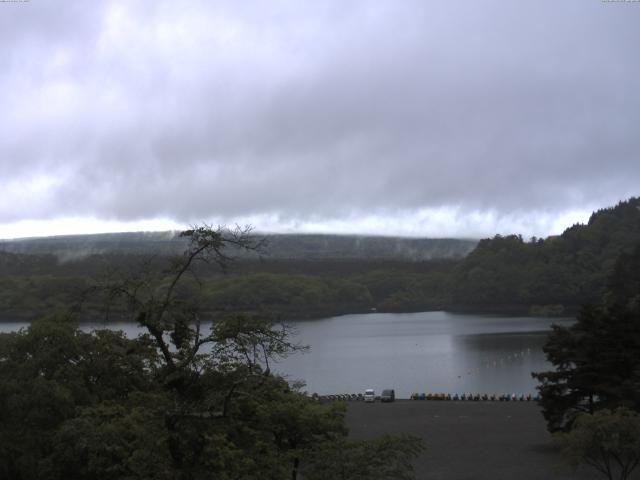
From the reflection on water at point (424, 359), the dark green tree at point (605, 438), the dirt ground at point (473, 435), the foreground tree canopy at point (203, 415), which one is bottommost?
the reflection on water at point (424, 359)

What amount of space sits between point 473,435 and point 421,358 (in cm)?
4107

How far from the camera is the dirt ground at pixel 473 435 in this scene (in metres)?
23.8

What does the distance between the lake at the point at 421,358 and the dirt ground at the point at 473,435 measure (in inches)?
226

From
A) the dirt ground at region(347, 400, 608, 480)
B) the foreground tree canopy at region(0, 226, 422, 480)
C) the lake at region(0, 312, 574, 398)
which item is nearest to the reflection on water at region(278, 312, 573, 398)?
the lake at region(0, 312, 574, 398)

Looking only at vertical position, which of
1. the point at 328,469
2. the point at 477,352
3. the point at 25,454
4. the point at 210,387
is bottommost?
the point at 477,352

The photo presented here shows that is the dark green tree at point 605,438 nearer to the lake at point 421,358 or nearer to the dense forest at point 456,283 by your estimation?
the lake at point 421,358

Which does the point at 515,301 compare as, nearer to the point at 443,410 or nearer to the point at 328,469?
the point at 443,410

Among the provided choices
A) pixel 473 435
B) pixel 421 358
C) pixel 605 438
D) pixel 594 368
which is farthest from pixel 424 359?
pixel 605 438

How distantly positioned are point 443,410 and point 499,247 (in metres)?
144

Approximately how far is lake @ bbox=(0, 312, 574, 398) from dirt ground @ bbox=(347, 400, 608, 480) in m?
5.74

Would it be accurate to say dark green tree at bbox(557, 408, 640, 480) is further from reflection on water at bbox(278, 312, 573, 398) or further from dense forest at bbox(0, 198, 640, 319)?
dense forest at bbox(0, 198, 640, 319)

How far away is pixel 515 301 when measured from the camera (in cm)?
15300

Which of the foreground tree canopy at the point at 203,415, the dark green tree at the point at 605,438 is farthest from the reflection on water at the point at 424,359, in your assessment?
the foreground tree canopy at the point at 203,415

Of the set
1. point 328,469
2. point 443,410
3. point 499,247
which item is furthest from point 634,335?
point 499,247
